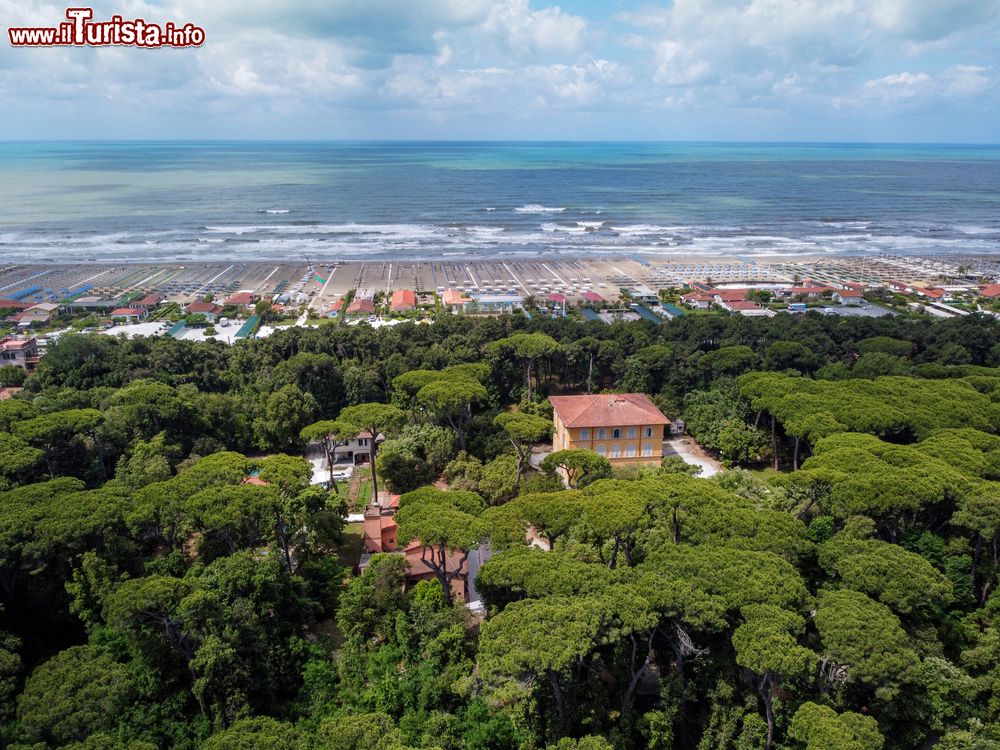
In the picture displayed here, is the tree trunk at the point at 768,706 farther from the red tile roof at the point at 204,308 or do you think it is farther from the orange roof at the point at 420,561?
the red tile roof at the point at 204,308

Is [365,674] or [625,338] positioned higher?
[625,338]

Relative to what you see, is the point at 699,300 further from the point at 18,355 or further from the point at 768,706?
the point at 18,355

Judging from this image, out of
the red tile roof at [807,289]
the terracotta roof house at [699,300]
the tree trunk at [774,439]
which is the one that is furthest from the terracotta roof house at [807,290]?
the tree trunk at [774,439]

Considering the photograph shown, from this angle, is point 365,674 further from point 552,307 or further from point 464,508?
point 552,307

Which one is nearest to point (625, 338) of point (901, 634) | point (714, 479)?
point (714, 479)

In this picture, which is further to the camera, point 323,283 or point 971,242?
point 971,242
